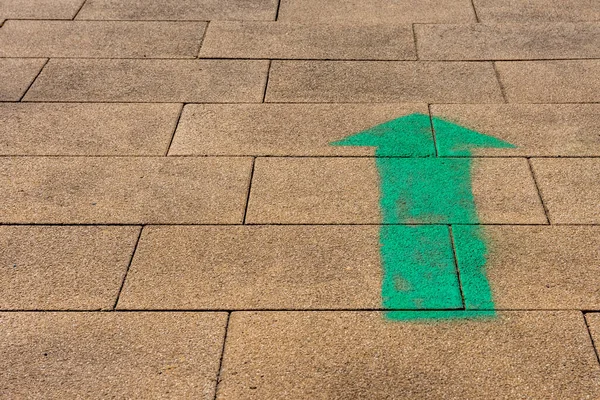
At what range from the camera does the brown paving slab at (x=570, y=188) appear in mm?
4777

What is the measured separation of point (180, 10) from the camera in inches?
292

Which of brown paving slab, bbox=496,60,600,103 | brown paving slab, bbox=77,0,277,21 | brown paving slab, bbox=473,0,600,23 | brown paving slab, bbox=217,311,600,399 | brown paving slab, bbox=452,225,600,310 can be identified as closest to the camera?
brown paving slab, bbox=217,311,600,399

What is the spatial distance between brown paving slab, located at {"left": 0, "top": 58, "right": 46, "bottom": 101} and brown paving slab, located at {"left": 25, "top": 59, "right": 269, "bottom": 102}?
83 millimetres

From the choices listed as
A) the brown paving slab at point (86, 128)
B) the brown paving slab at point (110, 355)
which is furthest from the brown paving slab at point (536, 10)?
the brown paving slab at point (110, 355)

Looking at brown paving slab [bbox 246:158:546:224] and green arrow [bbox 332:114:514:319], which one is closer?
green arrow [bbox 332:114:514:319]

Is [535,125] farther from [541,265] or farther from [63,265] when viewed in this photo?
[63,265]

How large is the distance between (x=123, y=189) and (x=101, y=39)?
247 cm

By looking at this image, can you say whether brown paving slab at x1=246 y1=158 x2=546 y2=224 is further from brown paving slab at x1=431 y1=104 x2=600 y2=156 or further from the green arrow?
brown paving slab at x1=431 y1=104 x2=600 y2=156

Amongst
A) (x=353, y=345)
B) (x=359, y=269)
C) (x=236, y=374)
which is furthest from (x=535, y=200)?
(x=236, y=374)

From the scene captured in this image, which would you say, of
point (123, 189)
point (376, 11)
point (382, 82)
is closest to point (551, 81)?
point (382, 82)

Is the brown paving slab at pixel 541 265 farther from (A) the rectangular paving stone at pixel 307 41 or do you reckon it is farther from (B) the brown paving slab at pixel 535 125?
(A) the rectangular paving stone at pixel 307 41

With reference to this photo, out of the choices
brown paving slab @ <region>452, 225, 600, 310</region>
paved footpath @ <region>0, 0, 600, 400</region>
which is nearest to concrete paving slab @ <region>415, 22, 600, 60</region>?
paved footpath @ <region>0, 0, 600, 400</region>

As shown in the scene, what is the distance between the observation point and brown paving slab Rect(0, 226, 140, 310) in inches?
167

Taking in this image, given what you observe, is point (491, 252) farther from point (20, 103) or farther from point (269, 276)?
point (20, 103)
